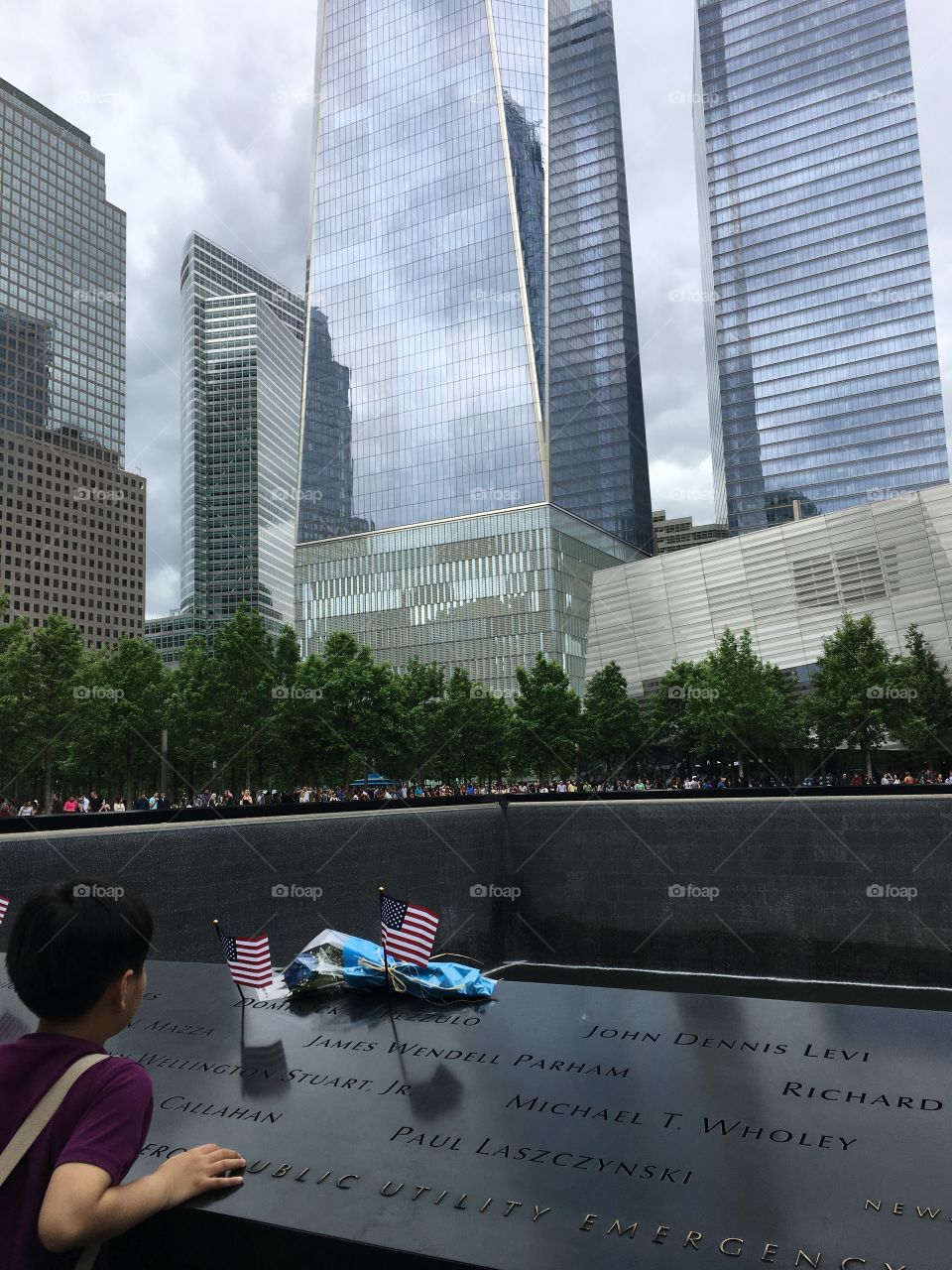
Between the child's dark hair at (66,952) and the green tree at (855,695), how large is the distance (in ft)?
197

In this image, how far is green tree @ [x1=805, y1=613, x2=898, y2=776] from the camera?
58500 millimetres

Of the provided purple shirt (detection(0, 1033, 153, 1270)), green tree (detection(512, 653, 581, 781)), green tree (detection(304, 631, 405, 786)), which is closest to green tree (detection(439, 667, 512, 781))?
green tree (detection(512, 653, 581, 781))

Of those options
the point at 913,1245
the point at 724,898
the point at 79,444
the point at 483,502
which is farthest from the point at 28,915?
the point at 79,444

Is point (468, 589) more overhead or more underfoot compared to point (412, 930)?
more overhead

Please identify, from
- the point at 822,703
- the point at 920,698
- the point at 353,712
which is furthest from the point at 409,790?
the point at 920,698

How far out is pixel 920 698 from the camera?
62.8 m

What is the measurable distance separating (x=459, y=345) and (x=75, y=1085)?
119 m

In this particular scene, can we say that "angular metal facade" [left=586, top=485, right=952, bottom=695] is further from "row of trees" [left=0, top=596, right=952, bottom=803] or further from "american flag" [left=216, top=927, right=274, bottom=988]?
"american flag" [left=216, top=927, right=274, bottom=988]

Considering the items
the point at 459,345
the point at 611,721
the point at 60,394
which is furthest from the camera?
the point at 60,394

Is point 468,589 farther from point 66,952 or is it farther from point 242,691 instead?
point 66,952

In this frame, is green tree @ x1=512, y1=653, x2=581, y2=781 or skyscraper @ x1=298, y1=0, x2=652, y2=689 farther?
skyscraper @ x1=298, y1=0, x2=652, y2=689

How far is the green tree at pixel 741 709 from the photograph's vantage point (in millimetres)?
62844

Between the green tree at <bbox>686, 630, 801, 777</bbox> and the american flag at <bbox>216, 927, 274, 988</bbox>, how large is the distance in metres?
58.1

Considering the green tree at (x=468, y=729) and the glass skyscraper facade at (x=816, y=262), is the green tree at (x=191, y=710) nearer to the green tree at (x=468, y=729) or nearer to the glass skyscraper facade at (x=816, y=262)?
the green tree at (x=468, y=729)
